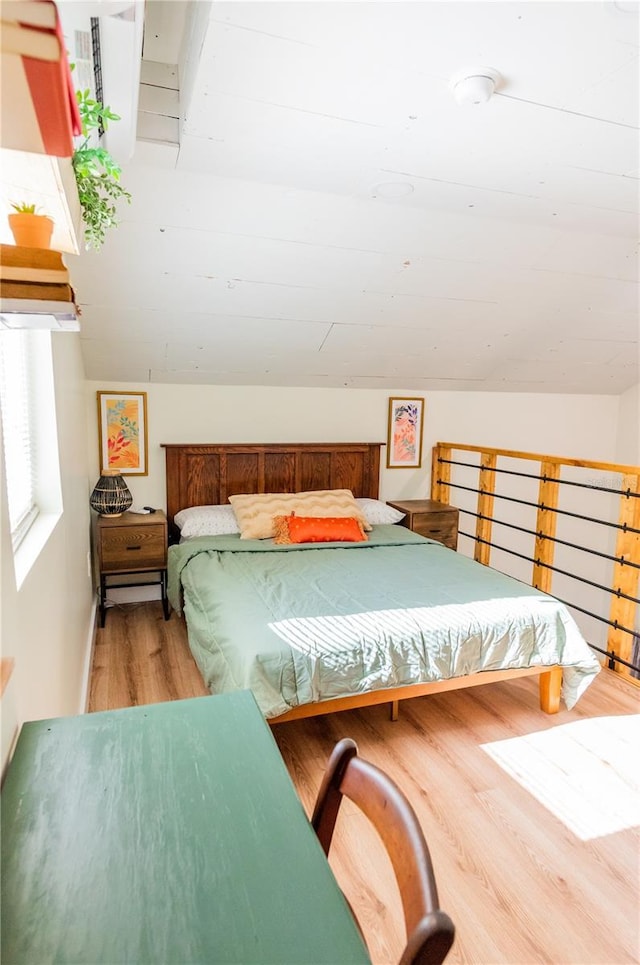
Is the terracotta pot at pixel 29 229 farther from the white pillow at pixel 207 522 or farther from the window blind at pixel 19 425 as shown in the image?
the white pillow at pixel 207 522

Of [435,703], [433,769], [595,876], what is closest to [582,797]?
[595,876]

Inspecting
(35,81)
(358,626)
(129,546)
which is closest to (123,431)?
(129,546)

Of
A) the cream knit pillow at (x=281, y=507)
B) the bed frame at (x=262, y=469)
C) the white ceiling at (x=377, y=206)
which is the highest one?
the white ceiling at (x=377, y=206)

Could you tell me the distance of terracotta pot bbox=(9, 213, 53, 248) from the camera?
85 cm

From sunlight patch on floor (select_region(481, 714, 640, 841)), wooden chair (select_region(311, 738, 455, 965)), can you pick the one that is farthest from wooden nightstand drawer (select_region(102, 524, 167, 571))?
wooden chair (select_region(311, 738, 455, 965))

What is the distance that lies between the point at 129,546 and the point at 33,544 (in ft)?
6.62

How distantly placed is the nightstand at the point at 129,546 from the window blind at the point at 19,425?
5.10 ft

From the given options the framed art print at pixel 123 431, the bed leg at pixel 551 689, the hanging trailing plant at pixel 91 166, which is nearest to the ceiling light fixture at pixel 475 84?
the hanging trailing plant at pixel 91 166

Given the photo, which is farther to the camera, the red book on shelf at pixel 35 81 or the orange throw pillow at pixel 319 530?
the orange throw pillow at pixel 319 530

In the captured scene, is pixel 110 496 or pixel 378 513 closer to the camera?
pixel 110 496

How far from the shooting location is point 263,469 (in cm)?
409

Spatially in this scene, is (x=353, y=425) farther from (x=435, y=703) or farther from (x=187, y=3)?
(x=187, y=3)

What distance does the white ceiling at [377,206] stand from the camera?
1.52m

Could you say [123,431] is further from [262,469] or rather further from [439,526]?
[439,526]
